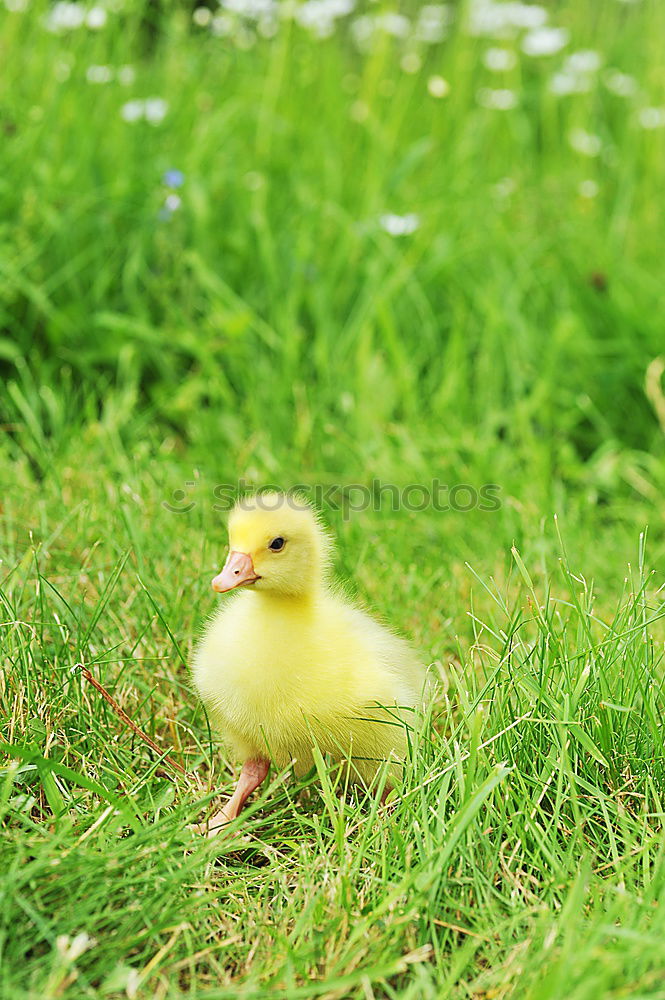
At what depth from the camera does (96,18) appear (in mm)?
4266

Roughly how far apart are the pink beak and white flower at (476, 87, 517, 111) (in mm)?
3588

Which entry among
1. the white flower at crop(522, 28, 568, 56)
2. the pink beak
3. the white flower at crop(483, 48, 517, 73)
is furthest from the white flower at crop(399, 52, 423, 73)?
the pink beak

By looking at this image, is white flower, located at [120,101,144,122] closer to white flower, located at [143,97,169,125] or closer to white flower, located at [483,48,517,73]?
white flower, located at [143,97,169,125]

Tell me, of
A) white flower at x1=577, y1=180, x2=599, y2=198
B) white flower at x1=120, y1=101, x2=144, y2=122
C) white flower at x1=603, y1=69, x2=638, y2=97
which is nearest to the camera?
white flower at x1=120, y1=101, x2=144, y2=122

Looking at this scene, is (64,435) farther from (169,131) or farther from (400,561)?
(169,131)

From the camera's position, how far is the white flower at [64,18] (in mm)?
4391

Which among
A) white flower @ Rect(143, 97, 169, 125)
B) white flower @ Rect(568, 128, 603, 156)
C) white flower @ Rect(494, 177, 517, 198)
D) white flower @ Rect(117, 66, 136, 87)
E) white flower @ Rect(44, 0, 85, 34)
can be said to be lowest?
white flower @ Rect(494, 177, 517, 198)

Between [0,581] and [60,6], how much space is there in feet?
9.66

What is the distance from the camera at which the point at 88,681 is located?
2.18 metres

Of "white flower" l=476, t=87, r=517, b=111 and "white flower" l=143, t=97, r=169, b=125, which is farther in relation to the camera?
"white flower" l=476, t=87, r=517, b=111

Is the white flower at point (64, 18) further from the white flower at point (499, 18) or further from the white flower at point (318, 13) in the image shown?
the white flower at point (499, 18)

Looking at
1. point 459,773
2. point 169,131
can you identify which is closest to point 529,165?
point 169,131

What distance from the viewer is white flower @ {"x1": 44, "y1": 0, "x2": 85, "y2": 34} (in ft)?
14.4

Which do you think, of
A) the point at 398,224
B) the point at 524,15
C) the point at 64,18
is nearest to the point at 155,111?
the point at 64,18
